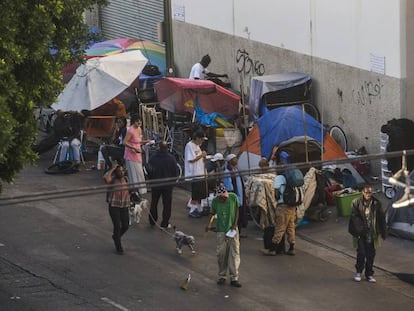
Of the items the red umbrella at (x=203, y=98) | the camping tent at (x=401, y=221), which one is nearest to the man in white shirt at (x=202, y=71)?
the red umbrella at (x=203, y=98)

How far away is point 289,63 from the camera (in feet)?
76.8

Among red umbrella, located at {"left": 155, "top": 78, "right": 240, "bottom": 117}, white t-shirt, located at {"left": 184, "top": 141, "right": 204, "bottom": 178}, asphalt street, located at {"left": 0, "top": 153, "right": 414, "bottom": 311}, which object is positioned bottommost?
asphalt street, located at {"left": 0, "top": 153, "right": 414, "bottom": 311}

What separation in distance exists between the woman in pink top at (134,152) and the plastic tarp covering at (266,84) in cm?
336

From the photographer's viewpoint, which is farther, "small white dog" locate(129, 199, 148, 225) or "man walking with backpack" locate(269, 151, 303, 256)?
"small white dog" locate(129, 199, 148, 225)

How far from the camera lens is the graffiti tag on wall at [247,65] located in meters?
24.5

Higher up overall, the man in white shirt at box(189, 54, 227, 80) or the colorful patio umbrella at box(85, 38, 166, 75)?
the colorful patio umbrella at box(85, 38, 166, 75)

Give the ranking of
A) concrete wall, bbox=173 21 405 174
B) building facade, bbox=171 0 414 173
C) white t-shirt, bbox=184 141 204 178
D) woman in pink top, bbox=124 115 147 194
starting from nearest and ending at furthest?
white t-shirt, bbox=184 141 204 178, woman in pink top, bbox=124 115 147 194, building facade, bbox=171 0 414 173, concrete wall, bbox=173 21 405 174

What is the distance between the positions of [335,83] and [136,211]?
5841 mm

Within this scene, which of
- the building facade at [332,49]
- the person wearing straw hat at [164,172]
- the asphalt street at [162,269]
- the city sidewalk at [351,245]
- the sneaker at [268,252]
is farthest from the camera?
the building facade at [332,49]

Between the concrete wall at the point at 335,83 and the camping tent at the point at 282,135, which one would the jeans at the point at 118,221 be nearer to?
the camping tent at the point at 282,135

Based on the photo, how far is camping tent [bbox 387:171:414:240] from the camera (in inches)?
704

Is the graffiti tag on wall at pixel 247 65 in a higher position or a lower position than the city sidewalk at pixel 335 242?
higher

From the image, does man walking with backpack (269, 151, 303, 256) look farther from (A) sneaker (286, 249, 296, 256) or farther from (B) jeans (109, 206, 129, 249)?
(B) jeans (109, 206, 129, 249)

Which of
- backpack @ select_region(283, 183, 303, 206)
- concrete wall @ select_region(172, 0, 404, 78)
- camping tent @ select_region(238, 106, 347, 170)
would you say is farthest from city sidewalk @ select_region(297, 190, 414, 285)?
concrete wall @ select_region(172, 0, 404, 78)
